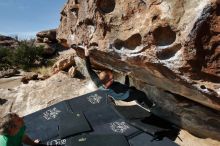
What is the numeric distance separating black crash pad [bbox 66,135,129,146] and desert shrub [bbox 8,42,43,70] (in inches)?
441

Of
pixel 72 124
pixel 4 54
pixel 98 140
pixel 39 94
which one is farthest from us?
pixel 4 54

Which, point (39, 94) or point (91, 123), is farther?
point (39, 94)

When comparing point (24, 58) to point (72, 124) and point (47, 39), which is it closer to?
point (47, 39)

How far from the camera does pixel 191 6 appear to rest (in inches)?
131

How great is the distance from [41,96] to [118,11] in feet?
12.5

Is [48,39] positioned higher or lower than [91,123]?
higher

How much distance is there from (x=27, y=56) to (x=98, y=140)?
12.4 m

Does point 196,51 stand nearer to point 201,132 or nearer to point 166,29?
point 166,29

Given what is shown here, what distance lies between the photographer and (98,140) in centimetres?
442

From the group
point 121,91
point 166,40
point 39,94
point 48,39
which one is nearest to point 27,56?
point 48,39

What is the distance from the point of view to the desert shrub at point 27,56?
15.6m

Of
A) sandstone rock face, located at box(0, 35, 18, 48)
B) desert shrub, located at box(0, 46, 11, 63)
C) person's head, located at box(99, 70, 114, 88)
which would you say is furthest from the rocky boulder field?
sandstone rock face, located at box(0, 35, 18, 48)

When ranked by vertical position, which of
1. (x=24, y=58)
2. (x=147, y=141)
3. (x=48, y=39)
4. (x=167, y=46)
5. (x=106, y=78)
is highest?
(x=167, y=46)

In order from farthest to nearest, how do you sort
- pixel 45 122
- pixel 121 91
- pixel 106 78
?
pixel 106 78, pixel 121 91, pixel 45 122
